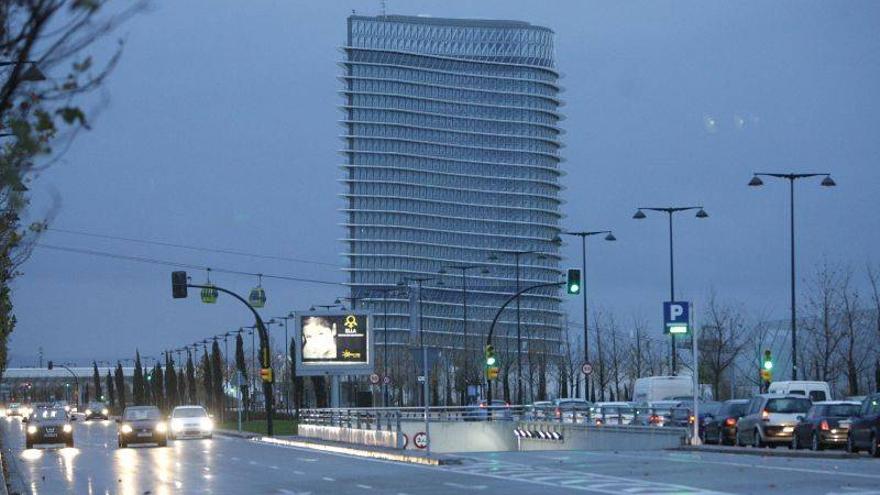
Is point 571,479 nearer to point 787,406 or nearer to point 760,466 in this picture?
point 760,466

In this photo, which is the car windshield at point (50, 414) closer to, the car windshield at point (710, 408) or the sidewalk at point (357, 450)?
the sidewalk at point (357, 450)

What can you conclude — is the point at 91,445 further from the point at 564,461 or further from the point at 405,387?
the point at 405,387

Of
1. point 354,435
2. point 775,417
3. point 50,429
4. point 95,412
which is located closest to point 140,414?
point 50,429

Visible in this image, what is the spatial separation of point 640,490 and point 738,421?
23.4m

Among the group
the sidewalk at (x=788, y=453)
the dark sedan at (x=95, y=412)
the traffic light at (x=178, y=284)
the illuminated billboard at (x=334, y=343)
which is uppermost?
the traffic light at (x=178, y=284)

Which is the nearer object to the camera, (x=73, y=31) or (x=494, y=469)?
(x=73, y=31)

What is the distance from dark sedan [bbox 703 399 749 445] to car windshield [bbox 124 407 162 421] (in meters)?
22.1

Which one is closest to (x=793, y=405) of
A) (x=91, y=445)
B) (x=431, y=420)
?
(x=431, y=420)

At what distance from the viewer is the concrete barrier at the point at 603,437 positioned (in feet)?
167

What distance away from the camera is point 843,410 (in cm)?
4212

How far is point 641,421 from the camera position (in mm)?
57312

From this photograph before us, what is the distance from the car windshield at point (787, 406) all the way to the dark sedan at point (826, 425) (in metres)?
2.94

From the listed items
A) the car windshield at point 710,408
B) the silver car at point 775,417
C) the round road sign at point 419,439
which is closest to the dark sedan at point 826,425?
the silver car at point 775,417

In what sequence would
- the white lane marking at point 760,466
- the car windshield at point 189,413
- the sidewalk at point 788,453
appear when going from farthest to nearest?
the car windshield at point 189,413
the sidewalk at point 788,453
the white lane marking at point 760,466
